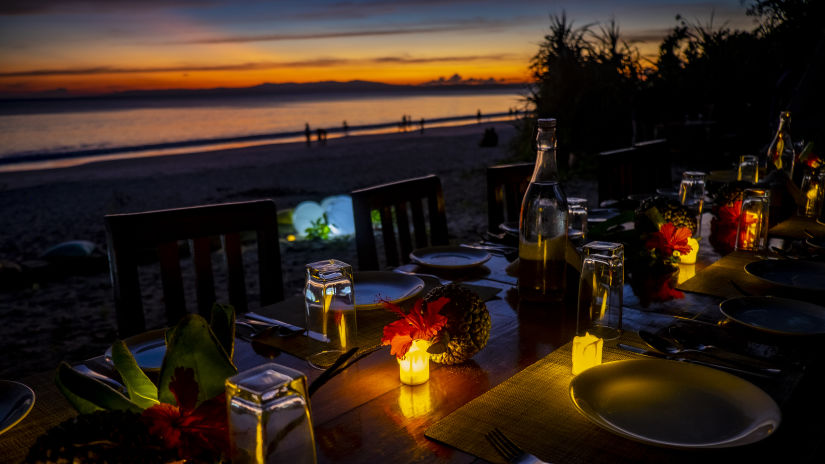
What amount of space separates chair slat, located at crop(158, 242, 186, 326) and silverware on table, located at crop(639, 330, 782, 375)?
113 cm

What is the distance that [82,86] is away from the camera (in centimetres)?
4894

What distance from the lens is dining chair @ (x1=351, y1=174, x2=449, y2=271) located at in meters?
1.88

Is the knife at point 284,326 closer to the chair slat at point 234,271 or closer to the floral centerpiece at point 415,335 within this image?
the floral centerpiece at point 415,335

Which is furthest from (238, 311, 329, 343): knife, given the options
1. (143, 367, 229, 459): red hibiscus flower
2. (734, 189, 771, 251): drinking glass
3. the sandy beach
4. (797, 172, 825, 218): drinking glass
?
the sandy beach

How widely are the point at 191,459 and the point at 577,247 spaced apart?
95 centimetres

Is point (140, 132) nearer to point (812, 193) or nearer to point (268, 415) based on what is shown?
point (812, 193)

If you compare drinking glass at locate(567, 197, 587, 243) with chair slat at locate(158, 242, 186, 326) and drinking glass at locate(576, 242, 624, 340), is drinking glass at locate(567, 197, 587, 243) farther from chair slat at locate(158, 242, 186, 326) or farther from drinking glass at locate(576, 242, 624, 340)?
chair slat at locate(158, 242, 186, 326)

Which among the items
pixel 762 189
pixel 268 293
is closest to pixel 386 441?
pixel 268 293

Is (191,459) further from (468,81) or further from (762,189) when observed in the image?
(468,81)

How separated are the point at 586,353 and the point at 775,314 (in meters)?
0.50

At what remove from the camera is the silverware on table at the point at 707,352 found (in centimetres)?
88

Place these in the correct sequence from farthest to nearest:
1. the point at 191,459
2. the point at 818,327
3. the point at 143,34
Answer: the point at 143,34 < the point at 818,327 < the point at 191,459

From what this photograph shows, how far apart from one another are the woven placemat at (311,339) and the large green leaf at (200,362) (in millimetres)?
393

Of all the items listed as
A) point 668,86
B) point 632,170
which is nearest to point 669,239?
point 632,170
